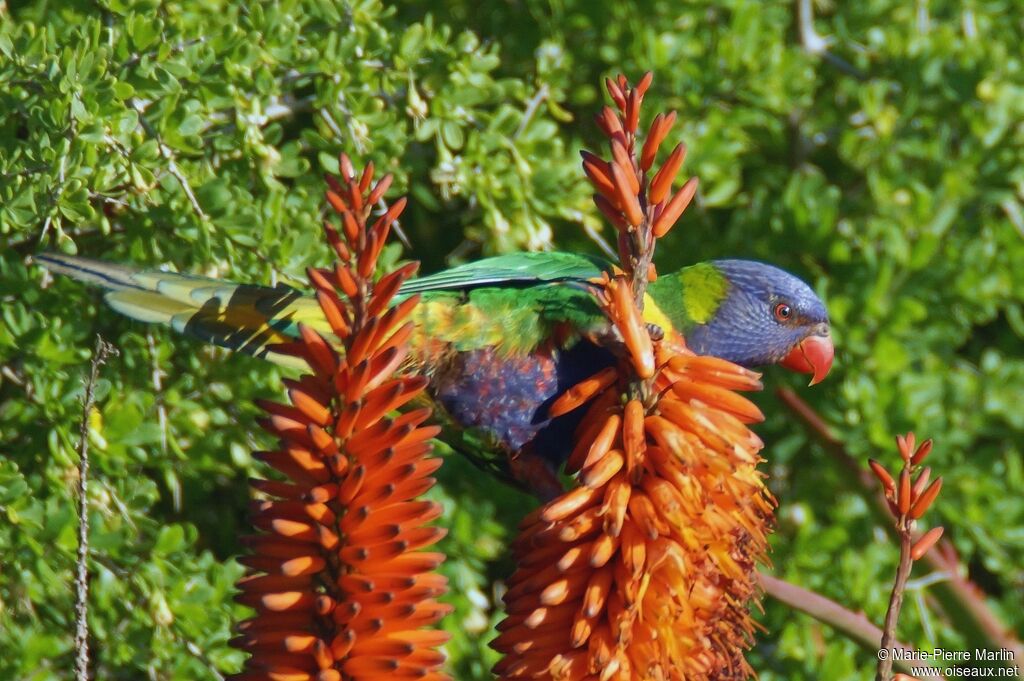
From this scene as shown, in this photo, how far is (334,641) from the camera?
920mm

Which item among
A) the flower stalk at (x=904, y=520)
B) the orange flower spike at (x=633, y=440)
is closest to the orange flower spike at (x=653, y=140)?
the orange flower spike at (x=633, y=440)

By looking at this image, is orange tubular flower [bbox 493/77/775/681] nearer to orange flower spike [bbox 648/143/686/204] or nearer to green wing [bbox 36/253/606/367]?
orange flower spike [bbox 648/143/686/204]

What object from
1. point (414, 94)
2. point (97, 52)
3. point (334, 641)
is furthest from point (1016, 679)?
point (97, 52)

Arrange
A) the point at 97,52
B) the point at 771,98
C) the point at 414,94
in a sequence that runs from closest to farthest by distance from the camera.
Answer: the point at 97,52 < the point at 414,94 < the point at 771,98

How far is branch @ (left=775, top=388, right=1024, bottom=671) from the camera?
6.76ft

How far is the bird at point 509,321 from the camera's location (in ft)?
5.32

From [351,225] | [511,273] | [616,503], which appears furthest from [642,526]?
[511,273]

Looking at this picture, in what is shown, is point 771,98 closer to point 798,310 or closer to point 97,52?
point 798,310

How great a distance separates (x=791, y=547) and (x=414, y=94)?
1.22 m

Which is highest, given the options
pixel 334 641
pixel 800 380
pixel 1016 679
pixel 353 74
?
pixel 353 74

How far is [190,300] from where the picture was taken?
1622 millimetres

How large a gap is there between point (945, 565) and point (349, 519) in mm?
1477

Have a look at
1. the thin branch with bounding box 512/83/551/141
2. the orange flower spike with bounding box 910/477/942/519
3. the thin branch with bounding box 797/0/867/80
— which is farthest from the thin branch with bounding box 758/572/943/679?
the thin branch with bounding box 797/0/867/80

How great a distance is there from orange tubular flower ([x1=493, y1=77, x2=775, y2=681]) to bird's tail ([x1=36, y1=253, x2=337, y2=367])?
2.07 feet
